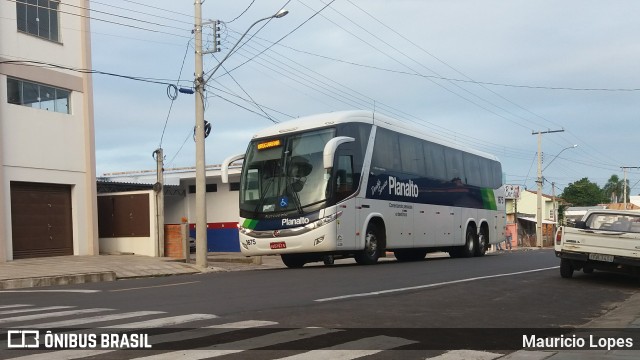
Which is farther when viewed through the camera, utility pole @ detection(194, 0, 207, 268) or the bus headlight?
utility pole @ detection(194, 0, 207, 268)

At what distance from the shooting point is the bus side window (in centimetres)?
1687

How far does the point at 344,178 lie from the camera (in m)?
17.1

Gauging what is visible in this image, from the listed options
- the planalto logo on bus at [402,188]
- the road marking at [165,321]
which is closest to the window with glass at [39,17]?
the planalto logo on bus at [402,188]

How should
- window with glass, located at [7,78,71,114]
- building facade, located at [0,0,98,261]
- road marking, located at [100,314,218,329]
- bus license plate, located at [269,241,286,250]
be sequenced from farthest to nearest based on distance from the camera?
window with glass, located at [7,78,71,114] < building facade, located at [0,0,98,261] < bus license plate, located at [269,241,286,250] < road marking, located at [100,314,218,329]

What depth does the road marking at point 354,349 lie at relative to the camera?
20.7ft

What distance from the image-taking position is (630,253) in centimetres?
1382

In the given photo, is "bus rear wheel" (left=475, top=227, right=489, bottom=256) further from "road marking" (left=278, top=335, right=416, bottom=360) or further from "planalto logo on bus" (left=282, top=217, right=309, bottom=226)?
"road marking" (left=278, top=335, right=416, bottom=360)

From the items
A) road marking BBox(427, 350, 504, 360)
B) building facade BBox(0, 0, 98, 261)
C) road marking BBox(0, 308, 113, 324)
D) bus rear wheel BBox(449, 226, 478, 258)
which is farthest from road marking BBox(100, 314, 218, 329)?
bus rear wheel BBox(449, 226, 478, 258)

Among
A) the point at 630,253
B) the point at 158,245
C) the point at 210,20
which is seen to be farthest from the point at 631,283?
the point at 158,245

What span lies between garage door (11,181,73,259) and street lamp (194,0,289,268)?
6098 mm

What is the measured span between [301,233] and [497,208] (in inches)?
548

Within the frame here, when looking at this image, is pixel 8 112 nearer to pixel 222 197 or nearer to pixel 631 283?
pixel 222 197

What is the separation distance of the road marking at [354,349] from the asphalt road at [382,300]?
5.2 inches

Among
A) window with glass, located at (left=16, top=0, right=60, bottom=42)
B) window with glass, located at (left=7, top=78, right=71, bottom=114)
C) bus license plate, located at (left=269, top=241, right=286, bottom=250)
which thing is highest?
window with glass, located at (left=16, top=0, right=60, bottom=42)
